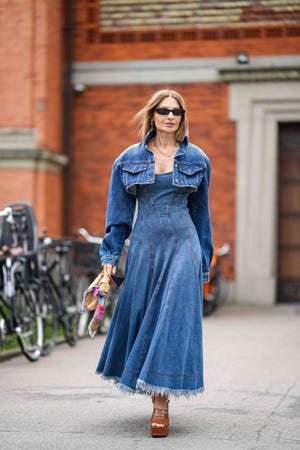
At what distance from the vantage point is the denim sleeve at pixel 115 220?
19.9 feet

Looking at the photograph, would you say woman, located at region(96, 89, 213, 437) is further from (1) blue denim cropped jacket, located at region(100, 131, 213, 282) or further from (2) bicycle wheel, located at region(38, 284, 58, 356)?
(2) bicycle wheel, located at region(38, 284, 58, 356)

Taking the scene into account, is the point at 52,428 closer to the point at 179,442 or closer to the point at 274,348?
the point at 179,442

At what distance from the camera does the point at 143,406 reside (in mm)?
6809

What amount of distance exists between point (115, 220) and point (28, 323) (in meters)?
3.72

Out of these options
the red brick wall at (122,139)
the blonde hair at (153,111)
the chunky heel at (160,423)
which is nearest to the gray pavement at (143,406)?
the chunky heel at (160,423)

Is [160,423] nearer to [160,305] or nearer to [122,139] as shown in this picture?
[160,305]

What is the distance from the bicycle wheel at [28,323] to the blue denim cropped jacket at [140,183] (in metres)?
3.26

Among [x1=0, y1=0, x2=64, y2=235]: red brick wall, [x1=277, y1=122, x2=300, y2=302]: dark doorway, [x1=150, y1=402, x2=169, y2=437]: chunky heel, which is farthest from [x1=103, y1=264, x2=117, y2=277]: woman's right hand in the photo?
[x1=277, y1=122, x2=300, y2=302]: dark doorway

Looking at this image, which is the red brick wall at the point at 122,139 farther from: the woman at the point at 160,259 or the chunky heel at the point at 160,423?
the chunky heel at the point at 160,423

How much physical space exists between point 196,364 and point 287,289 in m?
11.6

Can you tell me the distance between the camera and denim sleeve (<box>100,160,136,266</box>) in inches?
238

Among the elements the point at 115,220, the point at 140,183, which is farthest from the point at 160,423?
the point at 140,183

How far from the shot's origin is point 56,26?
1691 centimetres

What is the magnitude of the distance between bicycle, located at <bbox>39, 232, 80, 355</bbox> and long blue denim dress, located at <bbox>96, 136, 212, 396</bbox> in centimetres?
414
